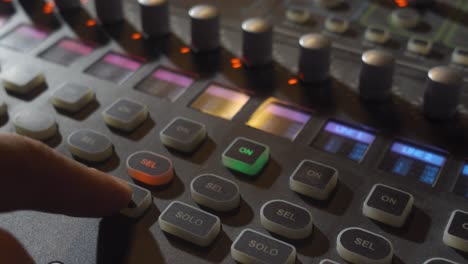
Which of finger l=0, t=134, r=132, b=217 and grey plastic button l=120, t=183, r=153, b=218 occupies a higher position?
finger l=0, t=134, r=132, b=217

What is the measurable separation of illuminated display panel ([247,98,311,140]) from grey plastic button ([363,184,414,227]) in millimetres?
128

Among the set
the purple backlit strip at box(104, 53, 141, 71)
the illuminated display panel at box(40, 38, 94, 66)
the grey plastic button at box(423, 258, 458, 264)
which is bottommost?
the illuminated display panel at box(40, 38, 94, 66)

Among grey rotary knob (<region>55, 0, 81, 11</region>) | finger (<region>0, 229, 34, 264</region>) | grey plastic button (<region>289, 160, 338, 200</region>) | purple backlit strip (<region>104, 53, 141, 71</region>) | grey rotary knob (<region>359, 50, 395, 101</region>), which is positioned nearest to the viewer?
finger (<region>0, 229, 34, 264</region>)

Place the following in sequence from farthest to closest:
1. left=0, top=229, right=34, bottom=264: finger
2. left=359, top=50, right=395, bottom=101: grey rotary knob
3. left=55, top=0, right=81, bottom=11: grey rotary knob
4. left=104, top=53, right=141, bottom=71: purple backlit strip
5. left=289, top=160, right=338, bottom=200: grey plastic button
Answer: left=55, top=0, right=81, bottom=11: grey rotary knob
left=104, top=53, right=141, bottom=71: purple backlit strip
left=359, top=50, right=395, bottom=101: grey rotary knob
left=289, top=160, right=338, bottom=200: grey plastic button
left=0, top=229, right=34, bottom=264: finger

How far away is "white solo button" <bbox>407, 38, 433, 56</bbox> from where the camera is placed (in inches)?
30.2

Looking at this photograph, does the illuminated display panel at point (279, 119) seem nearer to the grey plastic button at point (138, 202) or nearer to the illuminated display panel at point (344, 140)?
the illuminated display panel at point (344, 140)

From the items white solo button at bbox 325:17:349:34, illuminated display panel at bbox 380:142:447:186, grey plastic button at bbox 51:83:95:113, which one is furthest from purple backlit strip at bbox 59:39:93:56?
illuminated display panel at bbox 380:142:447:186

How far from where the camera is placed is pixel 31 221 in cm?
59

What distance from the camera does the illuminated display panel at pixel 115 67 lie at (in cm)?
77

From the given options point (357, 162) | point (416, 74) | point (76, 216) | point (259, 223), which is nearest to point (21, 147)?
point (76, 216)

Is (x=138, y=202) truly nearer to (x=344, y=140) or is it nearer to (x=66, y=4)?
(x=344, y=140)

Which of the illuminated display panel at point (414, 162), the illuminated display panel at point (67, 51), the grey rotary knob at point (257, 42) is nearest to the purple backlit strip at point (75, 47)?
the illuminated display panel at point (67, 51)

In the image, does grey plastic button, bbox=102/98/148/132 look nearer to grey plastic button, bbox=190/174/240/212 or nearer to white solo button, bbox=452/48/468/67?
grey plastic button, bbox=190/174/240/212

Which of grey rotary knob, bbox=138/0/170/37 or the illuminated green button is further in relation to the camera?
grey rotary knob, bbox=138/0/170/37
